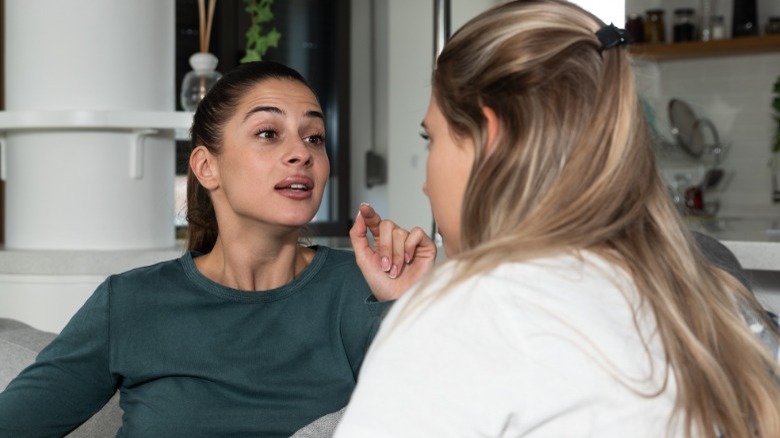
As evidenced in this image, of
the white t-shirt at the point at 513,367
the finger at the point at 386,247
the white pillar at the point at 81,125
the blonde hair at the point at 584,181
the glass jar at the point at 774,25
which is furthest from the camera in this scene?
the glass jar at the point at 774,25

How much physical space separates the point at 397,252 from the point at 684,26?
4144mm

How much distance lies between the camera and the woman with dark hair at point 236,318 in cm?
152

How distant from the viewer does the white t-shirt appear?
751 millimetres

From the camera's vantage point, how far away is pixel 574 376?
0.77 metres

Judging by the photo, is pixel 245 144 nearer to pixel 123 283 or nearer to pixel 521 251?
pixel 123 283

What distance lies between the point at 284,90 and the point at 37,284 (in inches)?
37.7

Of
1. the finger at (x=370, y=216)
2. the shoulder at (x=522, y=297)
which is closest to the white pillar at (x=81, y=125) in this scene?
the finger at (x=370, y=216)

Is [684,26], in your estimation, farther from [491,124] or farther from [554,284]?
[554,284]

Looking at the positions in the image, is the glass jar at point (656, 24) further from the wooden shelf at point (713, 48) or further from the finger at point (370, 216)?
the finger at point (370, 216)

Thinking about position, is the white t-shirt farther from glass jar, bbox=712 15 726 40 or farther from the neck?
glass jar, bbox=712 15 726 40

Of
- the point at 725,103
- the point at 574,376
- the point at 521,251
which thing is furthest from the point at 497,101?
the point at 725,103

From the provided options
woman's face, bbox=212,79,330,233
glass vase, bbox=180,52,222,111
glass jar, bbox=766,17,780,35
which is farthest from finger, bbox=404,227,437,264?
glass jar, bbox=766,17,780,35

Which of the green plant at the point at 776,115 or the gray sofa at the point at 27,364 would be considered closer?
the gray sofa at the point at 27,364

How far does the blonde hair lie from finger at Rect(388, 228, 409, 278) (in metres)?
0.43
